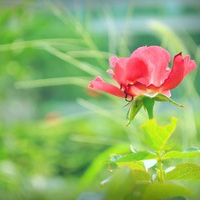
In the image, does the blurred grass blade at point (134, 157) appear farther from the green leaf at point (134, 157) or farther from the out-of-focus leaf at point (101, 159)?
the out-of-focus leaf at point (101, 159)

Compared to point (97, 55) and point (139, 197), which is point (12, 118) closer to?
point (97, 55)

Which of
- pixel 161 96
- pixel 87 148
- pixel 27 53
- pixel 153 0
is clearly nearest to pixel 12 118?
pixel 153 0

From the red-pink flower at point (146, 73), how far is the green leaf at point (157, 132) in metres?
0.05

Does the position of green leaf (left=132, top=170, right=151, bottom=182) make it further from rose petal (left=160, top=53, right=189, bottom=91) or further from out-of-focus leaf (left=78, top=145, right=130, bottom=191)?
out-of-focus leaf (left=78, top=145, right=130, bottom=191)

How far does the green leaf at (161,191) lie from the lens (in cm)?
24

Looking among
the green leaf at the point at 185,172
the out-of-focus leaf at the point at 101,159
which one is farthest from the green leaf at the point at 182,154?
the out-of-focus leaf at the point at 101,159

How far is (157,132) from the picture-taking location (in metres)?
0.27

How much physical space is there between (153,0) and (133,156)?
12.9ft

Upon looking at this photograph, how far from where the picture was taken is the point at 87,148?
6.18 ft

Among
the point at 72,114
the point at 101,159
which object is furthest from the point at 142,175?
the point at 72,114

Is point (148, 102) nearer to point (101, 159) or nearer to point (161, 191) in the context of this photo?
point (161, 191)

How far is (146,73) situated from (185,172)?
2.6 inches

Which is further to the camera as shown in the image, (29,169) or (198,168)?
(29,169)

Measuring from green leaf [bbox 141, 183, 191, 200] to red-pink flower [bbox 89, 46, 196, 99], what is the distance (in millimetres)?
85
